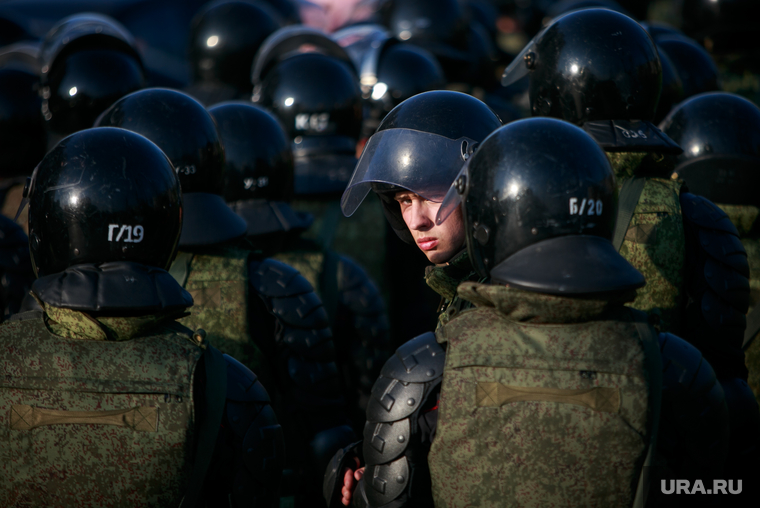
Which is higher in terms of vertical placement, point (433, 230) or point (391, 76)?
point (433, 230)

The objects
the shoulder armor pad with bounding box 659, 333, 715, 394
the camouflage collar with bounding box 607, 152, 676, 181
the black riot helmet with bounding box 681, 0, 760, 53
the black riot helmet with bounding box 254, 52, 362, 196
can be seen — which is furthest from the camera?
the black riot helmet with bounding box 681, 0, 760, 53

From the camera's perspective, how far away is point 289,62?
5953mm

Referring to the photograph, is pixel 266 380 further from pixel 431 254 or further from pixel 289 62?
pixel 289 62

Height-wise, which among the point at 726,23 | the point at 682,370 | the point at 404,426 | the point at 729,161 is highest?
the point at 726,23

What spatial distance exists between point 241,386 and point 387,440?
21.3 inches

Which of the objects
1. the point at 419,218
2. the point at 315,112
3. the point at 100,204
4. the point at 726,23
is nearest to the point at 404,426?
the point at 419,218

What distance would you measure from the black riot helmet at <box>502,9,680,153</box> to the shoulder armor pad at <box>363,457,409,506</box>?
1.71 metres

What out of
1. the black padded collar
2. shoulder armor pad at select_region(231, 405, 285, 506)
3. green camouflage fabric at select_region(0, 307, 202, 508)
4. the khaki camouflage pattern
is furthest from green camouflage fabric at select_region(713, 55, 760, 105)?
green camouflage fabric at select_region(0, 307, 202, 508)

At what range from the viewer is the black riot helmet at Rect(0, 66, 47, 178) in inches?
245

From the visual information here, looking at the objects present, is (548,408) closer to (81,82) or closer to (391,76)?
(81,82)

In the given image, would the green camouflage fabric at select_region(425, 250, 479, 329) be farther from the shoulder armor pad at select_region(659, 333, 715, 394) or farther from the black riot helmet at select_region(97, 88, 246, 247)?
the black riot helmet at select_region(97, 88, 246, 247)

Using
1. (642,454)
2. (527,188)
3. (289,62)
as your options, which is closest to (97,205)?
(527,188)

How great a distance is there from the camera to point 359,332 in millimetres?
4355

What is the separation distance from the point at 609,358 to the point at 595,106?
1.63 m
